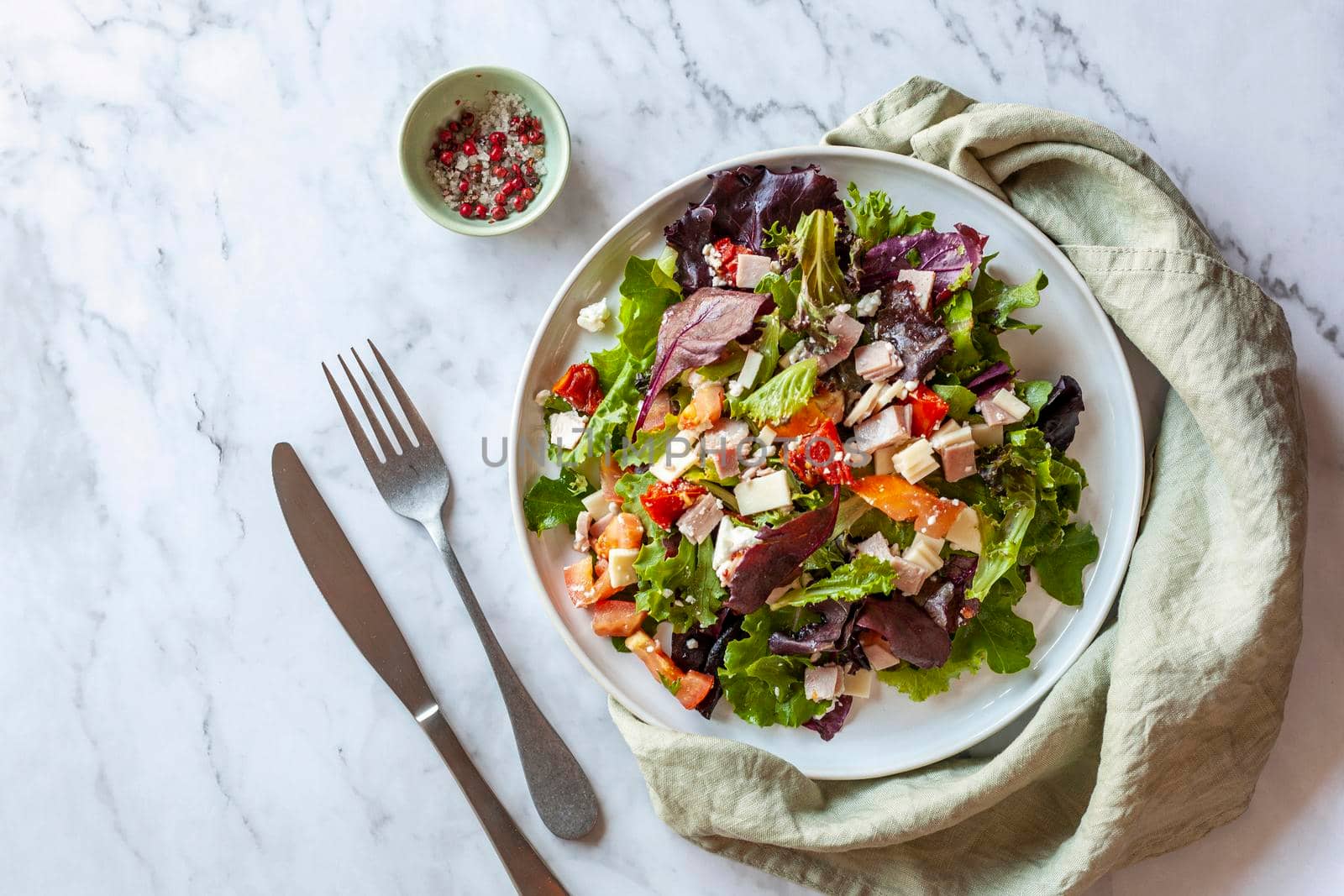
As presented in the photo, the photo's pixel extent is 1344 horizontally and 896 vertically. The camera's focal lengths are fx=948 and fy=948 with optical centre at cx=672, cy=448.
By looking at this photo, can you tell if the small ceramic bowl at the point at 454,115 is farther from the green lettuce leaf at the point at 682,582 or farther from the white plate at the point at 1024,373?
the green lettuce leaf at the point at 682,582

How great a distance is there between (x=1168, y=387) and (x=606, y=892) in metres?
2.16

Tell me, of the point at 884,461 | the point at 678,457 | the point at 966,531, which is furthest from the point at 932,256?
the point at 678,457

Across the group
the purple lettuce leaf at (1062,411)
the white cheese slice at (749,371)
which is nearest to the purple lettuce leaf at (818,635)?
the white cheese slice at (749,371)

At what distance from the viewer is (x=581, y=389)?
2559 mm

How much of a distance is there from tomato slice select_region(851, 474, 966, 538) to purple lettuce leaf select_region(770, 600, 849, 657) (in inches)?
10.9

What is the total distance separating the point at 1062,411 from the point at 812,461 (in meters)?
0.67

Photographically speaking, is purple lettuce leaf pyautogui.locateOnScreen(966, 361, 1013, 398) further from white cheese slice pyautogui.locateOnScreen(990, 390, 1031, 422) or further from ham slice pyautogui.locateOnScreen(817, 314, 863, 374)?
ham slice pyautogui.locateOnScreen(817, 314, 863, 374)

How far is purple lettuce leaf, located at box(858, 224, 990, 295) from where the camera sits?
94.3 inches

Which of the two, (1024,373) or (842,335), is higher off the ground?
(842,335)

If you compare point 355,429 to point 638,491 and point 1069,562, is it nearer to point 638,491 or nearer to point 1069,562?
point 638,491

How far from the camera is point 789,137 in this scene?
9.17 ft

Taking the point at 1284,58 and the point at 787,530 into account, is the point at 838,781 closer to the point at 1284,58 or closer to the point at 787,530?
the point at 787,530

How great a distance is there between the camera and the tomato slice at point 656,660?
2523 mm

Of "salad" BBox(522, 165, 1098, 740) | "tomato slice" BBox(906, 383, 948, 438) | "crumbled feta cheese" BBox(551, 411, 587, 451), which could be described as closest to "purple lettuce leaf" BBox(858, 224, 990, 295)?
"salad" BBox(522, 165, 1098, 740)
